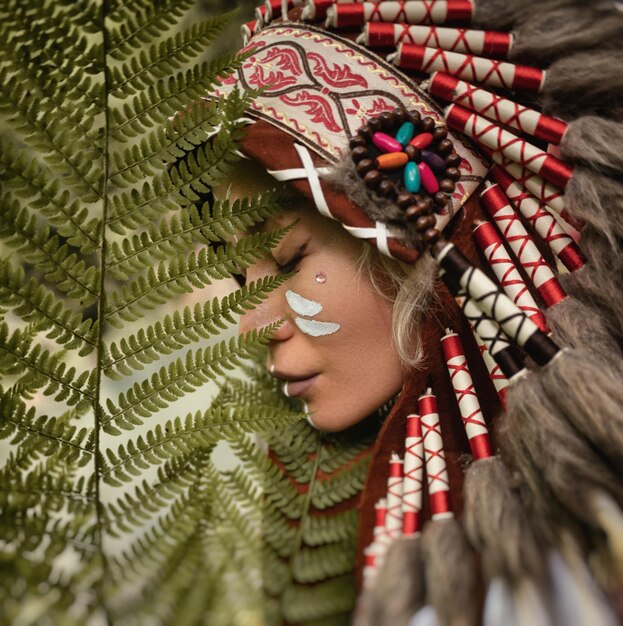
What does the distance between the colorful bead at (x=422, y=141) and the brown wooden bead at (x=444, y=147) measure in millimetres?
17

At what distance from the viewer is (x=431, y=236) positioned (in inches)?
34.4

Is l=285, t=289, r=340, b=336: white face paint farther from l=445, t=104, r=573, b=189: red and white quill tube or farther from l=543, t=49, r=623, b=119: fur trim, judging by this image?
l=543, t=49, r=623, b=119: fur trim

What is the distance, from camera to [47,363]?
66cm

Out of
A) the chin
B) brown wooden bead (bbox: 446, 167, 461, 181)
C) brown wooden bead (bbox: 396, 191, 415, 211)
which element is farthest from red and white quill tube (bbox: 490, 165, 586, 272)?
the chin

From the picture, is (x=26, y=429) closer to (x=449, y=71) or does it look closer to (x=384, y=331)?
(x=384, y=331)

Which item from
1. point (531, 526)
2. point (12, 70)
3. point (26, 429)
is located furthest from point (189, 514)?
point (12, 70)

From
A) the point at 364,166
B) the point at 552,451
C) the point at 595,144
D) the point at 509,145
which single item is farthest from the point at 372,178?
the point at 552,451

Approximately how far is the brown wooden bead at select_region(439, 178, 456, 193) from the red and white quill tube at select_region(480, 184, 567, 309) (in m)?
0.09

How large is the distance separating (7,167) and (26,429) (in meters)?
0.27

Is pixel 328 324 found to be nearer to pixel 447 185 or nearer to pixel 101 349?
pixel 447 185

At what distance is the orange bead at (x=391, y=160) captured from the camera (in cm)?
91

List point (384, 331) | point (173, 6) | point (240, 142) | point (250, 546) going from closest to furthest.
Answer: point (250, 546) < point (173, 6) < point (240, 142) < point (384, 331)

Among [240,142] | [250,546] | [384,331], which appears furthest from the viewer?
[384,331]

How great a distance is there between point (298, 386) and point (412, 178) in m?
0.41
